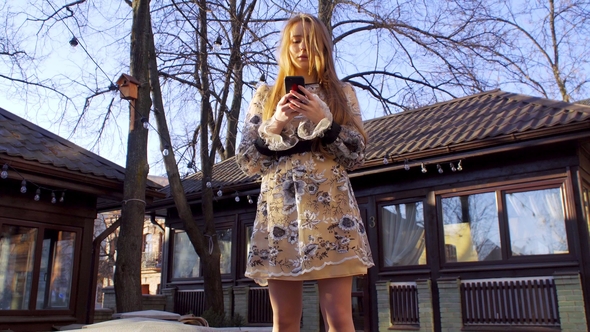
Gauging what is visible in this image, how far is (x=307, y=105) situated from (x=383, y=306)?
826 cm

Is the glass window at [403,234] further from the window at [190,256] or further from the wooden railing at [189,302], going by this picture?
the wooden railing at [189,302]

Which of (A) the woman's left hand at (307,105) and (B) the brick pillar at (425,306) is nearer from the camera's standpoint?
(A) the woman's left hand at (307,105)

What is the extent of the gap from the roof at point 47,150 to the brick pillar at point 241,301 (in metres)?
3.86

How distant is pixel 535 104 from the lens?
368 inches

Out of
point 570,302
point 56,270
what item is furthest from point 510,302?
point 56,270

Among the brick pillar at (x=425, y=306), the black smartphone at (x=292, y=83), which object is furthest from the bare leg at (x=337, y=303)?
the brick pillar at (x=425, y=306)

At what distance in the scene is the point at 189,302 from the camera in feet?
41.7

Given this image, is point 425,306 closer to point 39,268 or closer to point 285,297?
point 39,268

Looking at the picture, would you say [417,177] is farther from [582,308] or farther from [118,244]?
[118,244]

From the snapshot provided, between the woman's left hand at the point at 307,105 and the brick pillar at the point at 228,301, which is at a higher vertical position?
the woman's left hand at the point at 307,105

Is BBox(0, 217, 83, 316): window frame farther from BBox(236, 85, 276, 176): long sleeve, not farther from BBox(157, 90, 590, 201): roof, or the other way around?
BBox(236, 85, 276, 176): long sleeve

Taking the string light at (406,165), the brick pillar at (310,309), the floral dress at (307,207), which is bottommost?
the brick pillar at (310,309)

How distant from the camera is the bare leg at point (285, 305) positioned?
1.78 meters

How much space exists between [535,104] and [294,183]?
28.4 ft
